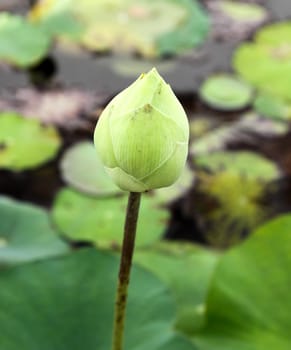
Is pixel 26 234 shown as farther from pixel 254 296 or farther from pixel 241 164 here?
pixel 241 164

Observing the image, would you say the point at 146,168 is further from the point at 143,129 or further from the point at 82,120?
the point at 82,120

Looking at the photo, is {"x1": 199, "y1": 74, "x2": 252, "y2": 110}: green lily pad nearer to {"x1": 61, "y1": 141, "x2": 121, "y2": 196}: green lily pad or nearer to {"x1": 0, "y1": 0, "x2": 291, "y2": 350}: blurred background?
{"x1": 0, "y1": 0, "x2": 291, "y2": 350}: blurred background

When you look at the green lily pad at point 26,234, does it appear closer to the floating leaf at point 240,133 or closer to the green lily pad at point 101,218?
the green lily pad at point 101,218

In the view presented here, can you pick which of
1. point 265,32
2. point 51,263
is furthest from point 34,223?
point 265,32

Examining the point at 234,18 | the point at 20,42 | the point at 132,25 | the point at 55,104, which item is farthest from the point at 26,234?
the point at 234,18

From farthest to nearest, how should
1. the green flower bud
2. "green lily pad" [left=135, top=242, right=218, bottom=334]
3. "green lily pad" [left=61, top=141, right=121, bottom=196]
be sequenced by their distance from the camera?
"green lily pad" [left=61, top=141, right=121, bottom=196]
"green lily pad" [left=135, top=242, right=218, bottom=334]
the green flower bud

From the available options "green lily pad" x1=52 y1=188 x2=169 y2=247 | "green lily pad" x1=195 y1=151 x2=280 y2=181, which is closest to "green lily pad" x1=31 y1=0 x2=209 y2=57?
"green lily pad" x1=195 y1=151 x2=280 y2=181

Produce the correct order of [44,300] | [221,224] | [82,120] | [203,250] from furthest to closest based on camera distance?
1. [82,120]
2. [221,224]
3. [203,250]
4. [44,300]
